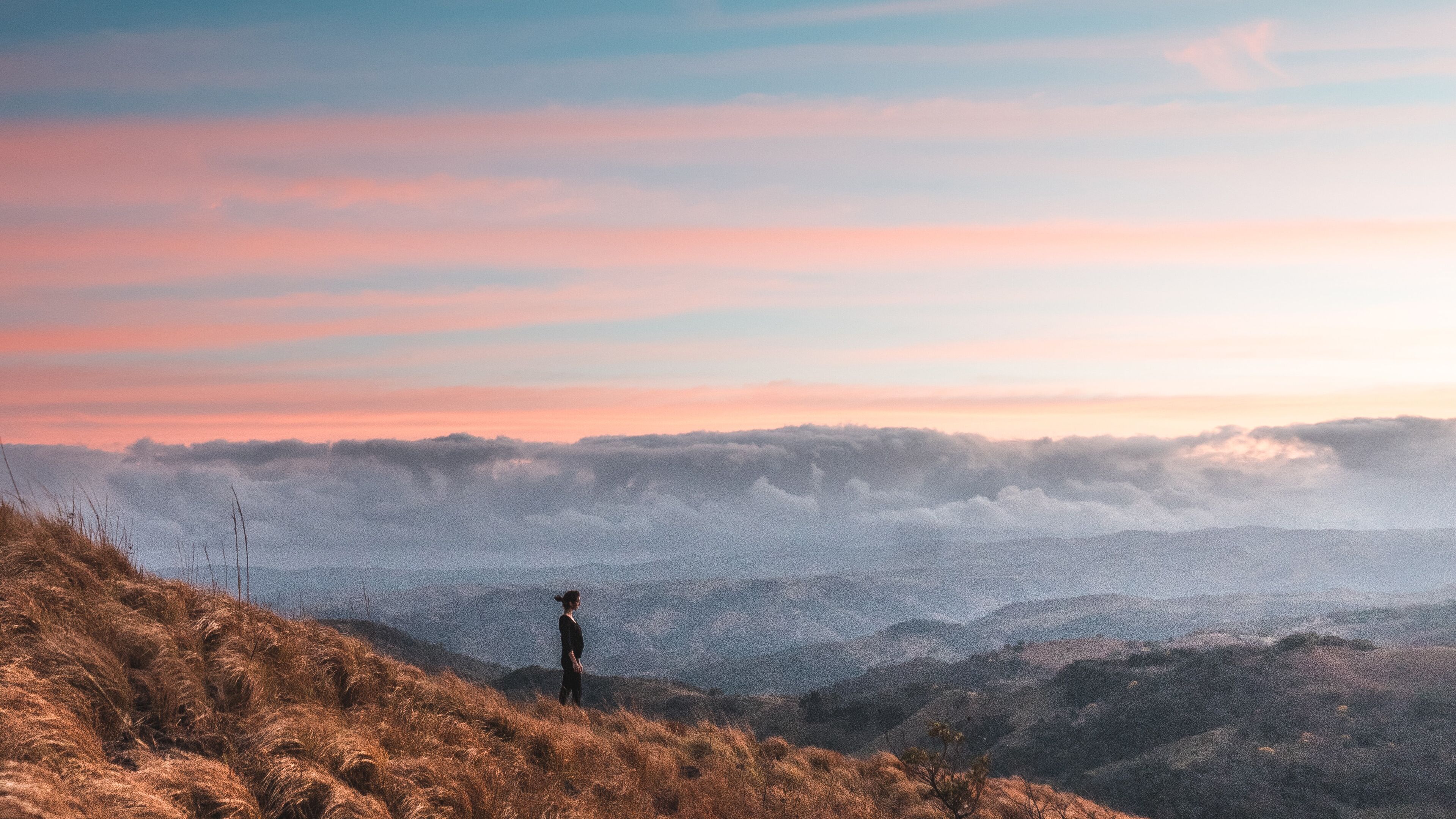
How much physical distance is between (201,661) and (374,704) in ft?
7.83

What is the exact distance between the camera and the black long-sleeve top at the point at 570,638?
55.8 feet

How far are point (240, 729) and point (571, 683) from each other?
9162mm

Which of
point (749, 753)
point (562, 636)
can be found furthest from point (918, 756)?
point (562, 636)

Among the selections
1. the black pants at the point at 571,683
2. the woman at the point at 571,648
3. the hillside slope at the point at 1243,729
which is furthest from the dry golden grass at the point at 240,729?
the hillside slope at the point at 1243,729

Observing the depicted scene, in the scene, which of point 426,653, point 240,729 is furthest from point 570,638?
point 426,653

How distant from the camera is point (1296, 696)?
354ft

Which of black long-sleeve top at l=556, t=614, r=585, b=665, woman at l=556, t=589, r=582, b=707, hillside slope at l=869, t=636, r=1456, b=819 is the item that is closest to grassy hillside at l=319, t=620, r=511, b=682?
hillside slope at l=869, t=636, r=1456, b=819

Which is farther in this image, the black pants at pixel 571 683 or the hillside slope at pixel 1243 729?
the hillside slope at pixel 1243 729

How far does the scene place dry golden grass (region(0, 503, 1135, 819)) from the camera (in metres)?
7.07

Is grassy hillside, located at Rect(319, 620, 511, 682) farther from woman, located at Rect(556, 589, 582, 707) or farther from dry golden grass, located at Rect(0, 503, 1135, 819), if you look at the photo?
dry golden grass, located at Rect(0, 503, 1135, 819)

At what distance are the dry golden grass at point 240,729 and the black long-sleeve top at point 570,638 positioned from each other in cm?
246

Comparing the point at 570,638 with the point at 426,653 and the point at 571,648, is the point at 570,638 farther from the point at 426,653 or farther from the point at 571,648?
the point at 426,653

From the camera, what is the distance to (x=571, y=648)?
17109 millimetres

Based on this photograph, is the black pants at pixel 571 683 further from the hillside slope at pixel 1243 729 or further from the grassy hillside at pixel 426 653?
the grassy hillside at pixel 426 653
